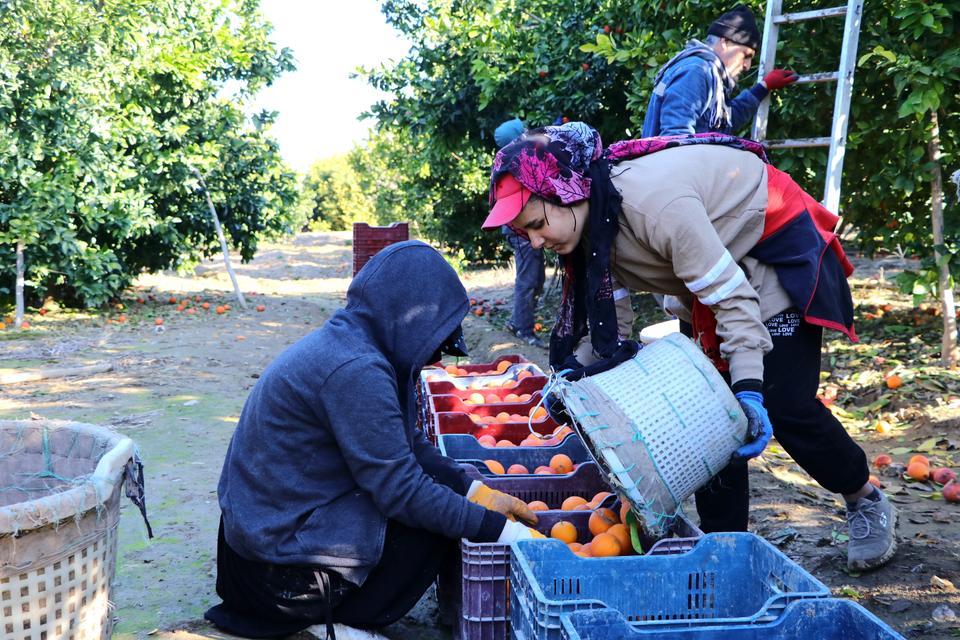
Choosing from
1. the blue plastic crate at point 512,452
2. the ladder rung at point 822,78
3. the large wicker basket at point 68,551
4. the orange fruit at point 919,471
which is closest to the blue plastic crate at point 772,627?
the large wicker basket at point 68,551

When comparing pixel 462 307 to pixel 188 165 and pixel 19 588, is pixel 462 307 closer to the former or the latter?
pixel 19 588

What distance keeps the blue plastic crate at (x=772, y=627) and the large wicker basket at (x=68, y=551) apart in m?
1.21

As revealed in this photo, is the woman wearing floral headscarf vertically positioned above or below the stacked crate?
above

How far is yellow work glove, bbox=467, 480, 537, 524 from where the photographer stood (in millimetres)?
2955

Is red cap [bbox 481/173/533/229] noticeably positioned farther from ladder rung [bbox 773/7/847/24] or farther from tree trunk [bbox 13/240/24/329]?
tree trunk [bbox 13/240/24/329]

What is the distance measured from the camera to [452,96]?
407 inches

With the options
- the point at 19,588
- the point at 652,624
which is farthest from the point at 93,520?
the point at 652,624

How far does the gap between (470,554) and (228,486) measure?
832mm

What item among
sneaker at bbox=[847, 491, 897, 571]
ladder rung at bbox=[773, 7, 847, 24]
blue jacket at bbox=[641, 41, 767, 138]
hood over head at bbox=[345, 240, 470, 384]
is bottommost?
sneaker at bbox=[847, 491, 897, 571]

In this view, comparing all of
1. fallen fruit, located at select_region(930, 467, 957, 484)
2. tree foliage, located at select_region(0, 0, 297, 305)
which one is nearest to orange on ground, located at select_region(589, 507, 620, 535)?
fallen fruit, located at select_region(930, 467, 957, 484)

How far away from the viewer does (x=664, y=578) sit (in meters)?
2.50

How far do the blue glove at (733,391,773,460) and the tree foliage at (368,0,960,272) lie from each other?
363 centimetres

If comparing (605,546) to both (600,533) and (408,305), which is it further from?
(408,305)

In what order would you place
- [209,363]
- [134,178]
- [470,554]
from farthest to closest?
1. [134,178]
2. [209,363]
3. [470,554]
